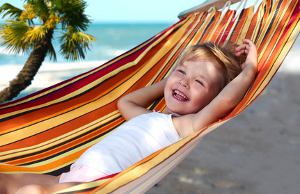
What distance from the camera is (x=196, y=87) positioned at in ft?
7.77

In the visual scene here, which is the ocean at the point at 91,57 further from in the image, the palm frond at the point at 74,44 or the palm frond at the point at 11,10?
the palm frond at the point at 74,44

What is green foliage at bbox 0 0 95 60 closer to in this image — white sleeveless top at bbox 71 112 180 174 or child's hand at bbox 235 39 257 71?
child's hand at bbox 235 39 257 71

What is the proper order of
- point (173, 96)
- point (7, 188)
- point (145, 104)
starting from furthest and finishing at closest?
point (145, 104) < point (173, 96) < point (7, 188)

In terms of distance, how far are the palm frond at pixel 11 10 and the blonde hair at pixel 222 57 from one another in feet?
22.2

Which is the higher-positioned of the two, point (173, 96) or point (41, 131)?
point (173, 96)

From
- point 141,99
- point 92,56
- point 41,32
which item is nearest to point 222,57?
point 141,99

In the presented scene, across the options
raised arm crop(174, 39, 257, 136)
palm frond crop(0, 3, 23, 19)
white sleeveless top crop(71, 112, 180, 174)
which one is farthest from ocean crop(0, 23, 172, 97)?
raised arm crop(174, 39, 257, 136)

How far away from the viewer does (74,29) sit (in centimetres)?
872

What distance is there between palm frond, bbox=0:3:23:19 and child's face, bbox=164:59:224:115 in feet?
22.4

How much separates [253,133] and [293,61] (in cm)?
35

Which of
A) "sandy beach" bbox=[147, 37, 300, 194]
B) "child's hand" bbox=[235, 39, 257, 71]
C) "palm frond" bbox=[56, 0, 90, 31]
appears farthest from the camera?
"palm frond" bbox=[56, 0, 90, 31]

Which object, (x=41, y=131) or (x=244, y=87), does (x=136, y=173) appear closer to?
(x=244, y=87)

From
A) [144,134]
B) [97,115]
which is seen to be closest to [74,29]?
[97,115]

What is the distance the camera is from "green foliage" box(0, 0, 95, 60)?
27.6 feet
